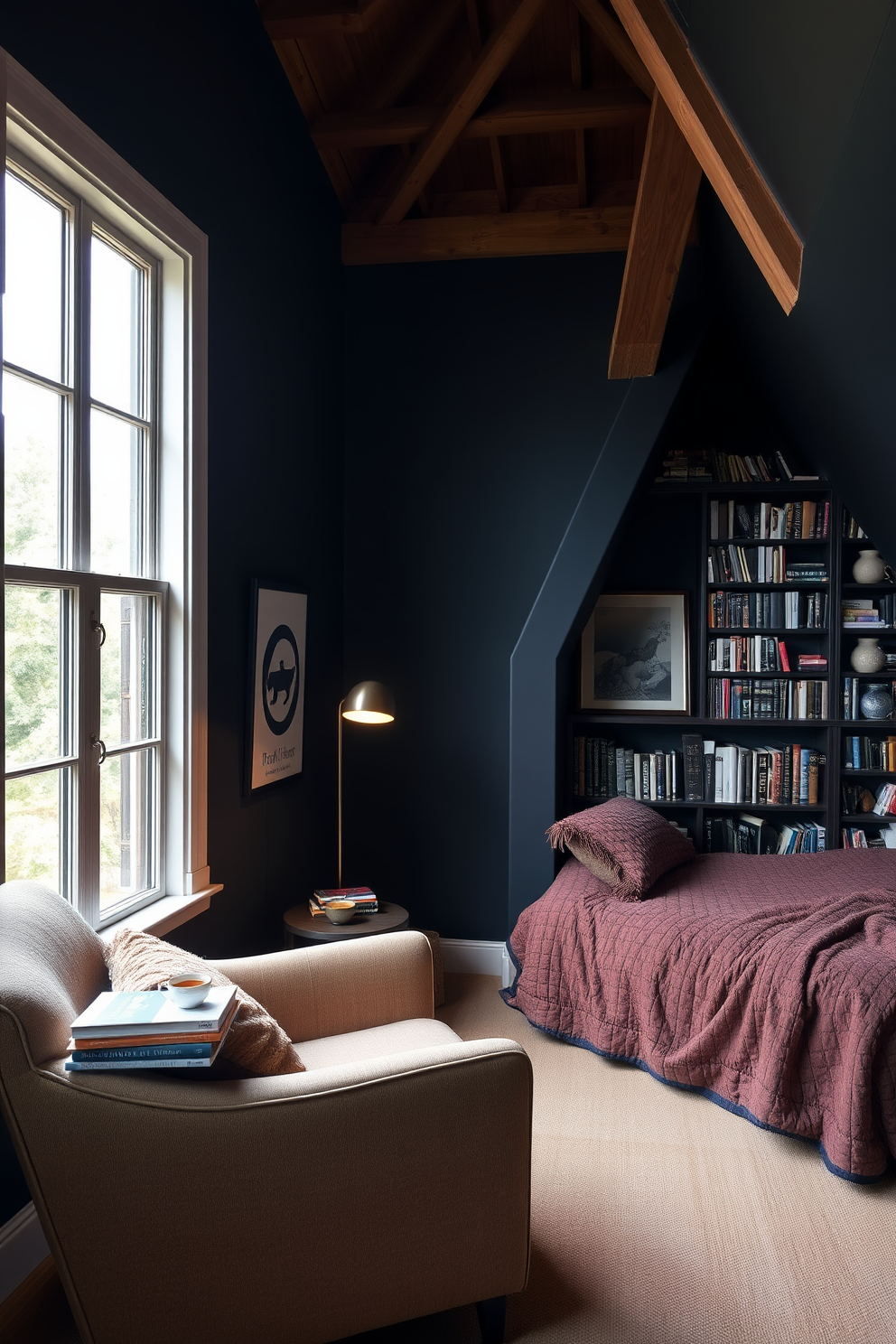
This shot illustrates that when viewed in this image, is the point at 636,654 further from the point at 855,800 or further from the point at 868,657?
the point at 855,800

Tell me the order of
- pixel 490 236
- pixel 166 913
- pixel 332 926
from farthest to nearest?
1. pixel 490 236
2. pixel 332 926
3. pixel 166 913

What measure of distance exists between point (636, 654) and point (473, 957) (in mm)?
1643

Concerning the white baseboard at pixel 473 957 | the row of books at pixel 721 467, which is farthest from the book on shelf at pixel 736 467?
the white baseboard at pixel 473 957

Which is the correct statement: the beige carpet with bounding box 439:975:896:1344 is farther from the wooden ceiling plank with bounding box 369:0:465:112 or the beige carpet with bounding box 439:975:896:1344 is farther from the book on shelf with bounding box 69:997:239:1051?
the wooden ceiling plank with bounding box 369:0:465:112

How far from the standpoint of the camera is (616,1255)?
7.39ft

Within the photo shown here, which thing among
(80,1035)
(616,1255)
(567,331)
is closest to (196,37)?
(567,331)

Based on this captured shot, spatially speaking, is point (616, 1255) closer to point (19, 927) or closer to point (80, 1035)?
point (80, 1035)

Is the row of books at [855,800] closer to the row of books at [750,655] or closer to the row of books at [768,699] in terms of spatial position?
the row of books at [768,699]

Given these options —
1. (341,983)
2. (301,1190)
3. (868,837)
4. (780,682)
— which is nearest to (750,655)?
(780,682)

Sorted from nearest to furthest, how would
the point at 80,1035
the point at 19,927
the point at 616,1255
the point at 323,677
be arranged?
the point at 80,1035
the point at 19,927
the point at 616,1255
the point at 323,677

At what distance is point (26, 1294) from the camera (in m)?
2.03

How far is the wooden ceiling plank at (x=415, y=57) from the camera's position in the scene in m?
3.82

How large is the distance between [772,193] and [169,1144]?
250 cm

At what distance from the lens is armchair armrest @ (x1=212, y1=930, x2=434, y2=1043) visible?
2412mm
